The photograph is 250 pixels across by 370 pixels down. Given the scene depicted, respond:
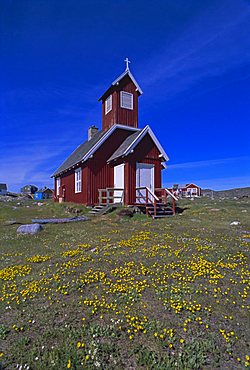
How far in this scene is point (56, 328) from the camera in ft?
15.1

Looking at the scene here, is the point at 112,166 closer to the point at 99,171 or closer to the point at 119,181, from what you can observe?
the point at 99,171

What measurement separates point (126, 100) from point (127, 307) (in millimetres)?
22029

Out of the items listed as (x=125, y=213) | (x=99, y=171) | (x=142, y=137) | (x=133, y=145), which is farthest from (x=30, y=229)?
(x=142, y=137)

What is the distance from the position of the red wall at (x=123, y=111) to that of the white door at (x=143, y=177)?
5.27 m

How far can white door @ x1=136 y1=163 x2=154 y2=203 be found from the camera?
70.0 ft

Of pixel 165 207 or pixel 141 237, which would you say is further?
pixel 165 207

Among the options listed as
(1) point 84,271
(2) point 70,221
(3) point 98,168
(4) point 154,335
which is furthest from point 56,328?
(3) point 98,168

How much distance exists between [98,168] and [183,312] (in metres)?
18.5

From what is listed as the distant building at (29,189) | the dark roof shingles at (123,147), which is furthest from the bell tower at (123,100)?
the distant building at (29,189)

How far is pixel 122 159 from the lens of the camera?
2103 cm

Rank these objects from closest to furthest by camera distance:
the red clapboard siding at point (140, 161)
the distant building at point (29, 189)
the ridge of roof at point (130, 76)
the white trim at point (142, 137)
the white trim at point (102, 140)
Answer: the white trim at point (142, 137), the red clapboard siding at point (140, 161), the white trim at point (102, 140), the ridge of roof at point (130, 76), the distant building at point (29, 189)

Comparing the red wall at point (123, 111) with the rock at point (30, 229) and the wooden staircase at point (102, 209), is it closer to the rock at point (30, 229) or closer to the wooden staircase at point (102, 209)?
the wooden staircase at point (102, 209)

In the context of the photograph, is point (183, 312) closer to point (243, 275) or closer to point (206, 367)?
point (206, 367)

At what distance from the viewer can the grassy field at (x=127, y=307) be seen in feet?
13.0
